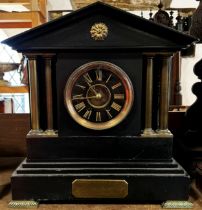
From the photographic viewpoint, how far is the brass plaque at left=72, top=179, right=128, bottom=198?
0.74m

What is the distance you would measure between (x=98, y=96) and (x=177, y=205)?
36cm

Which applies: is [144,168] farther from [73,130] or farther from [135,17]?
[135,17]

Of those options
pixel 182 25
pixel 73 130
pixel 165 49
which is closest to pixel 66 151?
pixel 73 130

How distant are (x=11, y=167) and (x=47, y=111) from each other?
354mm

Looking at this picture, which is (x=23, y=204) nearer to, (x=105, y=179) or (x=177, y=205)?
(x=105, y=179)

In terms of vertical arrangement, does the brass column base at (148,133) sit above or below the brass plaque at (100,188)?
above

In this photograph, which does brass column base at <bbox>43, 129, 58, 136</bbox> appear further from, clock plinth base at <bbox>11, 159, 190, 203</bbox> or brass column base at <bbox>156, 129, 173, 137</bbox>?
brass column base at <bbox>156, 129, 173, 137</bbox>

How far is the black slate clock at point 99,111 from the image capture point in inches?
28.8

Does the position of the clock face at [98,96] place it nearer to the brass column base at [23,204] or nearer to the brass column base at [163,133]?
the brass column base at [163,133]

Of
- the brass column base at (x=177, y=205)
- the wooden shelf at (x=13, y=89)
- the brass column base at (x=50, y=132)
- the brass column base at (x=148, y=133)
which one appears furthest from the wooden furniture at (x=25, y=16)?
the brass column base at (x=177, y=205)

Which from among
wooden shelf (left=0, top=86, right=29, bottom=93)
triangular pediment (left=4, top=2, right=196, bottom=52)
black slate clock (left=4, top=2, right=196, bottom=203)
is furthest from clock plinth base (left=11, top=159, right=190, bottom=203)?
wooden shelf (left=0, top=86, right=29, bottom=93)

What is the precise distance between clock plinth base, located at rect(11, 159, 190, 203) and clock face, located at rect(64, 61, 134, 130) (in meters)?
0.12

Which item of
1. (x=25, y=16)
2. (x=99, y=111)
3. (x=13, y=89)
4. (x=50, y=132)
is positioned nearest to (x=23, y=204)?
(x=50, y=132)

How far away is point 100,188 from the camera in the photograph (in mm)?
738
